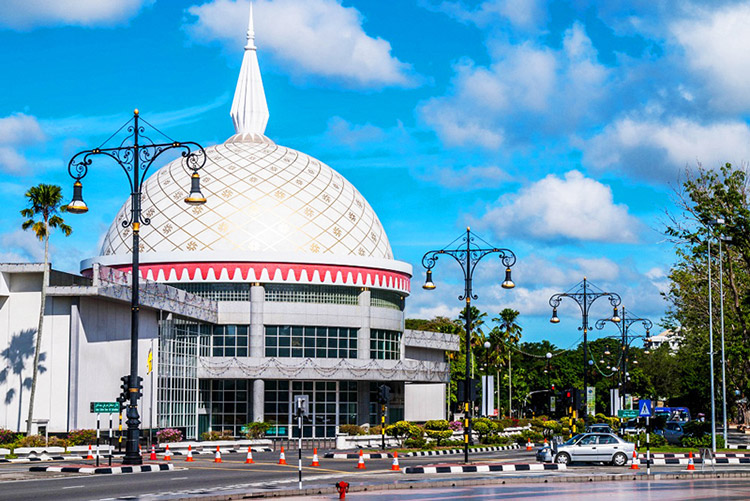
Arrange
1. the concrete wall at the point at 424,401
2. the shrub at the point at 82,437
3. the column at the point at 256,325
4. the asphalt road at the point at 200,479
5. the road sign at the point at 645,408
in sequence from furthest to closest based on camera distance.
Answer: the concrete wall at the point at 424,401, the column at the point at 256,325, the shrub at the point at 82,437, the road sign at the point at 645,408, the asphalt road at the point at 200,479

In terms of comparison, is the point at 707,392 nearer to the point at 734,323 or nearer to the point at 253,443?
the point at 734,323

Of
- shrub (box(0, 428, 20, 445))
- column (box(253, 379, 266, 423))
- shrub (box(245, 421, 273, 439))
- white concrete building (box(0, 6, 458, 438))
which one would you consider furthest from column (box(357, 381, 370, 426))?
shrub (box(0, 428, 20, 445))

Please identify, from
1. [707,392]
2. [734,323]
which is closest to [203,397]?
[734,323]

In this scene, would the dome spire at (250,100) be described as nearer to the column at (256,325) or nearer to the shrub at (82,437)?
the column at (256,325)

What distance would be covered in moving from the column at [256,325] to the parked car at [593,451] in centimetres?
2992

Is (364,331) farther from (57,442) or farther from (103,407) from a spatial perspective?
(103,407)

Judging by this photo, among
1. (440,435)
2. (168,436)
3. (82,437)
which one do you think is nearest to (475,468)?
(440,435)

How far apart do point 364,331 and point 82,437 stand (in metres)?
26.4

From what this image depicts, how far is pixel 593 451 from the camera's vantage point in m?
37.6

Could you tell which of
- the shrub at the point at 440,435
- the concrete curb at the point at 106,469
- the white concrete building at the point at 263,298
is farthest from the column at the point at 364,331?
the concrete curb at the point at 106,469

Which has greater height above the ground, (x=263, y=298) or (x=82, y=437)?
(x=263, y=298)

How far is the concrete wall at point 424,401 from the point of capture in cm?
8450

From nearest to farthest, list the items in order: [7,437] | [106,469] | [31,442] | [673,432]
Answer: [106,469] → [31,442] → [7,437] → [673,432]

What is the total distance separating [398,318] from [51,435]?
3047cm
